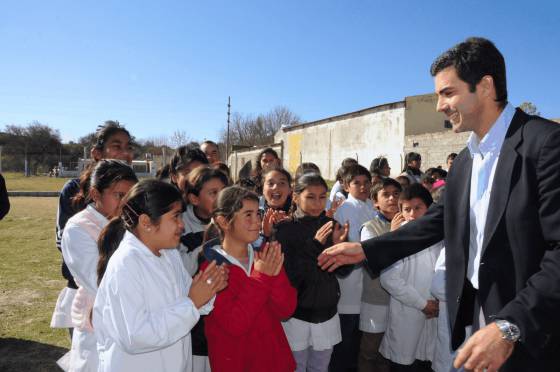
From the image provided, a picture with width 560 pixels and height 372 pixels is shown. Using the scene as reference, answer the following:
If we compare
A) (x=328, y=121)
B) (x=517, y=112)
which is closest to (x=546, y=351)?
(x=517, y=112)

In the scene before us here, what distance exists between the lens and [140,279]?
2076 millimetres

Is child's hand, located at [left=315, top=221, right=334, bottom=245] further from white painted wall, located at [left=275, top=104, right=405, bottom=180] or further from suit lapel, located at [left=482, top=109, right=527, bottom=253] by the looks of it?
white painted wall, located at [left=275, top=104, right=405, bottom=180]

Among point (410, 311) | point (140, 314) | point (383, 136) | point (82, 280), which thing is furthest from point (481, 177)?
point (383, 136)

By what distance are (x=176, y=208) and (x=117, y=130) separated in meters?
1.86

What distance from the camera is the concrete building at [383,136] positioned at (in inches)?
867

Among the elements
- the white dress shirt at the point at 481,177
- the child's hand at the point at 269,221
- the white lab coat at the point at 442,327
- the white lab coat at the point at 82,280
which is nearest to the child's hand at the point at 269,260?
the child's hand at the point at 269,221

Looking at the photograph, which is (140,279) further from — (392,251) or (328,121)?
(328,121)

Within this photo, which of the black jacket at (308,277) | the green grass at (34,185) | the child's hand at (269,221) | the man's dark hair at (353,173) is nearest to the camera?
the black jacket at (308,277)

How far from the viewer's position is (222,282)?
224 centimetres

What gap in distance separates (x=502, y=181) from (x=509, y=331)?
697mm

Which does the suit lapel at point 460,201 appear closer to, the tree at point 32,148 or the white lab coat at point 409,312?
the white lab coat at point 409,312

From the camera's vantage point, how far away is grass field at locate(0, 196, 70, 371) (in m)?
4.07

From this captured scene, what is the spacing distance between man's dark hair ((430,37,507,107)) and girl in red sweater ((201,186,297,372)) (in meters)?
1.48

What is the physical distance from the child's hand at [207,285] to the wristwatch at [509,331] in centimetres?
135
